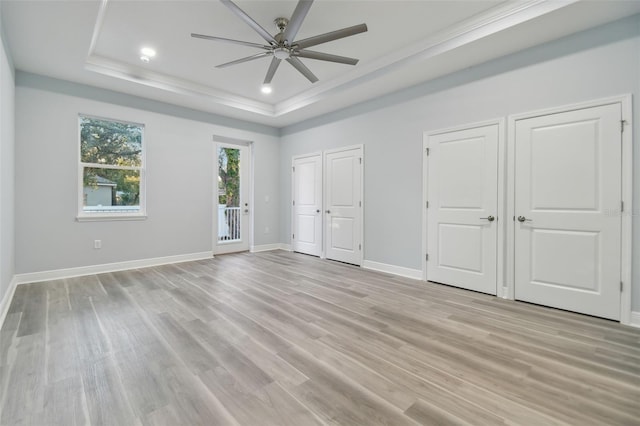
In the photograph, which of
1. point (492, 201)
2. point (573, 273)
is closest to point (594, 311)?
point (573, 273)

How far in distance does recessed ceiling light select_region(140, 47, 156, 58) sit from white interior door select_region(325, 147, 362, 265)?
10.6ft

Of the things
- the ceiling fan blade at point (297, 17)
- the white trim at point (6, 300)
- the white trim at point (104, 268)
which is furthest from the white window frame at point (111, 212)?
the ceiling fan blade at point (297, 17)

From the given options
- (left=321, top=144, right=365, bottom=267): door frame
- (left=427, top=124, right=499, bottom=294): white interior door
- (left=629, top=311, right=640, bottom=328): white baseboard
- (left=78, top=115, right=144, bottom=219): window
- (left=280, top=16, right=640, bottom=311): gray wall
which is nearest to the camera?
(left=629, top=311, right=640, bottom=328): white baseboard

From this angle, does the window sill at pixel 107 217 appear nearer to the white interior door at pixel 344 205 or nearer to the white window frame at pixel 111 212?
the white window frame at pixel 111 212

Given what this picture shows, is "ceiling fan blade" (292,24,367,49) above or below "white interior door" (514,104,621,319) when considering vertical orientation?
above

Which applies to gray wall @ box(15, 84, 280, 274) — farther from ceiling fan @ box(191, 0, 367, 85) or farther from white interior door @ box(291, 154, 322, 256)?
ceiling fan @ box(191, 0, 367, 85)

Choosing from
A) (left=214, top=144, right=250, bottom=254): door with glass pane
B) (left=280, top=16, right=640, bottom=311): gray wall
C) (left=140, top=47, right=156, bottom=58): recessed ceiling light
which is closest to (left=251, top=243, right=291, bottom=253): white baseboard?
(left=214, top=144, right=250, bottom=254): door with glass pane

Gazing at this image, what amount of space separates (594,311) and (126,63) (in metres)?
6.55

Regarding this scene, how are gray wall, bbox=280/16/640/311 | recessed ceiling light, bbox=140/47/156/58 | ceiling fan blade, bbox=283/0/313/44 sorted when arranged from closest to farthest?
ceiling fan blade, bbox=283/0/313/44 → gray wall, bbox=280/16/640/311 → recessed ceiling light, bbox=140/47/156/58

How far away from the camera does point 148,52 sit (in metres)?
3.80

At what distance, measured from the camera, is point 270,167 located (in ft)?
22.6

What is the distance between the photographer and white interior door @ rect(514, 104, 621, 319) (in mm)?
2811

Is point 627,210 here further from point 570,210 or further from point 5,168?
point 5,168

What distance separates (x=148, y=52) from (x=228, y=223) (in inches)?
139
